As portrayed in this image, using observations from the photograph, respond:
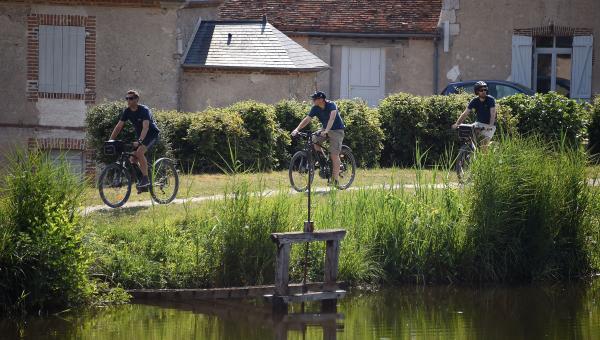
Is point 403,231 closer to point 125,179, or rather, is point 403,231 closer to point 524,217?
point 524,217

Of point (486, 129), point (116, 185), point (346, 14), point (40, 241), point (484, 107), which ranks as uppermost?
point (346, 14)

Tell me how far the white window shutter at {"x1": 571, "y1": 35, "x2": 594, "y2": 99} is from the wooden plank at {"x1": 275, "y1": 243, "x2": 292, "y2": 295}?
62.2ft

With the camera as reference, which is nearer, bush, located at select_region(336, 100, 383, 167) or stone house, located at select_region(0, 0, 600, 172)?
bush, located at select_region(336, 100, 383, 167)

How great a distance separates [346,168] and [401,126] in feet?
15.4

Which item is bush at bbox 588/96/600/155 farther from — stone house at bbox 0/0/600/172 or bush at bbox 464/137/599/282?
bush at bbox 464/137/599/282

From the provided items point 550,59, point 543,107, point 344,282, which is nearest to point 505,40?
point 550,59

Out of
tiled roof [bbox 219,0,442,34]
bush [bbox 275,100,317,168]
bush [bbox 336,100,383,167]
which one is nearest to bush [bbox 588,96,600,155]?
bush [bbox 336,100,383,167]

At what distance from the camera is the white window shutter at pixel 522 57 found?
30953mm

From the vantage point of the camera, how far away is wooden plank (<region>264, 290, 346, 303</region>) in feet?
44.3

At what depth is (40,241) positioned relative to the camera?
13.4m

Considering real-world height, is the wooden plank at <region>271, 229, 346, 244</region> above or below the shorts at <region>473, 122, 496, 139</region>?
below

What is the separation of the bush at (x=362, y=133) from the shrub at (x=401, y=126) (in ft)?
1.98

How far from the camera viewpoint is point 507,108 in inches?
882

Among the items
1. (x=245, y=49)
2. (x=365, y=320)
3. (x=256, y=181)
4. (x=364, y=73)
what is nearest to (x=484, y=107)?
(x=256, y=181)
